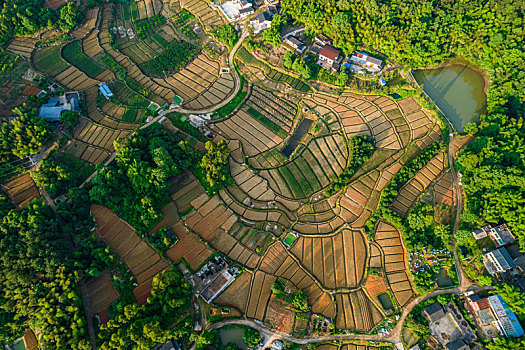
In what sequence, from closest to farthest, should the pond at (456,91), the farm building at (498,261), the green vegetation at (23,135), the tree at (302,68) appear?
the farm building at (498,261)
the green vegetation at (23,135)
the pond at (456,91)
the tree at (302,68)

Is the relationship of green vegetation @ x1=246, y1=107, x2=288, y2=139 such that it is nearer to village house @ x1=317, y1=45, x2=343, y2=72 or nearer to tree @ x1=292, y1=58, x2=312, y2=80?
tree @ x1=292, y1=58, x2=312, y2=80

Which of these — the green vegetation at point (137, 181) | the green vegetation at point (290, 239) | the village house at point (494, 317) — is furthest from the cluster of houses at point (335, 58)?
the village house at point (494, 317)

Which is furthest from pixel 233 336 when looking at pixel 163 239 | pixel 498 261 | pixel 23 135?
pixel 23 135

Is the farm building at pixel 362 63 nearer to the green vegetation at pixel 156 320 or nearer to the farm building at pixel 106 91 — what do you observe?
the farm building at pixel 106 91

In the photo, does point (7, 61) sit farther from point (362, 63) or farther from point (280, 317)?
point (362, 63)

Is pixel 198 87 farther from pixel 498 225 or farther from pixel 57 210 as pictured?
pixel 498 225

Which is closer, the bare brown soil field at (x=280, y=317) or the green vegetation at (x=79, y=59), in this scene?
the bare brown soil field at (x=280, y=317)

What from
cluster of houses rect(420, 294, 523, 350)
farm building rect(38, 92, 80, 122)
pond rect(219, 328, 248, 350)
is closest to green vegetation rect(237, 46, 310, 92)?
farm building rect(38, 92, 80, 122)
